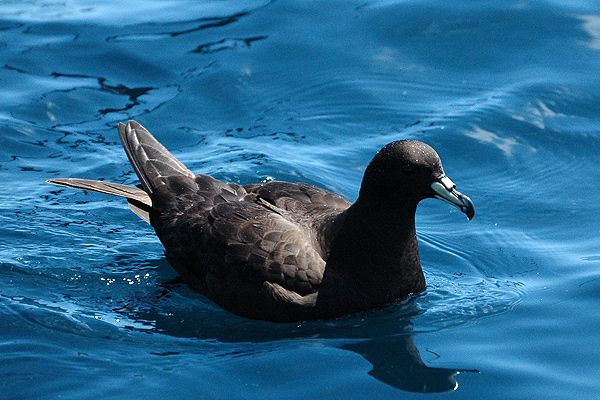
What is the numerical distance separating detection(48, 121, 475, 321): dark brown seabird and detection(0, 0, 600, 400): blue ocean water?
0.55 feet

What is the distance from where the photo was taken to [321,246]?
7.33 meters

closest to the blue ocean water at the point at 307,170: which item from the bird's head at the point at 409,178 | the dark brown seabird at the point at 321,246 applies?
the dark brown seabird at the point at 321,246

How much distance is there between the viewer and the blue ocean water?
6723 mm

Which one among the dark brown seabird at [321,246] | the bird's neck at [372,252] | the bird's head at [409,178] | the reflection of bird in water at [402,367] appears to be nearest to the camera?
the reflection of bird in water at [402,367]

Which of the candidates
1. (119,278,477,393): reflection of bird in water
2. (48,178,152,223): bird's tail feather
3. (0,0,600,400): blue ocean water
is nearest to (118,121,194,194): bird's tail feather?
(48,178,152,223): bird's tail feather

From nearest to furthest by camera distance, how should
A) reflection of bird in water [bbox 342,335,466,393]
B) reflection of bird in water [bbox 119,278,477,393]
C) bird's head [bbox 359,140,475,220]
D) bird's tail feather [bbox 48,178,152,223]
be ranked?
reflection of bird in water [bbox 342,335,466,393]
reflection of bird in water [bbox 119,278,477,393]
bird's head [bbox 359,140,475,220]
bird's tail feather [bbox 48,178,152,223]

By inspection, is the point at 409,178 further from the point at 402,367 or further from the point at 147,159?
the point at 147,159

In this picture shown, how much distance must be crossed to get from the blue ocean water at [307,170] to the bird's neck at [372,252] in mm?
180

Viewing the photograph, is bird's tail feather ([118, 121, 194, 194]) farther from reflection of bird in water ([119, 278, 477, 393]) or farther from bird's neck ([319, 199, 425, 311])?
bird's neck ([319, 199, 425, 311])

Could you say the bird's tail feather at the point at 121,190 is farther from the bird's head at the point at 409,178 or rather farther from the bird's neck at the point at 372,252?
the bird's head at the point at 409,178

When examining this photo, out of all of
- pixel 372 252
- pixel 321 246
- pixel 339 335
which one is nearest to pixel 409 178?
pixel 372 252

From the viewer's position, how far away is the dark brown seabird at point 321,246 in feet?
23.2

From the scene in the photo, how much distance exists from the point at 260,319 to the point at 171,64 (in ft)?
15.2

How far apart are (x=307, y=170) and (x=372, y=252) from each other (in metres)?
2.35
